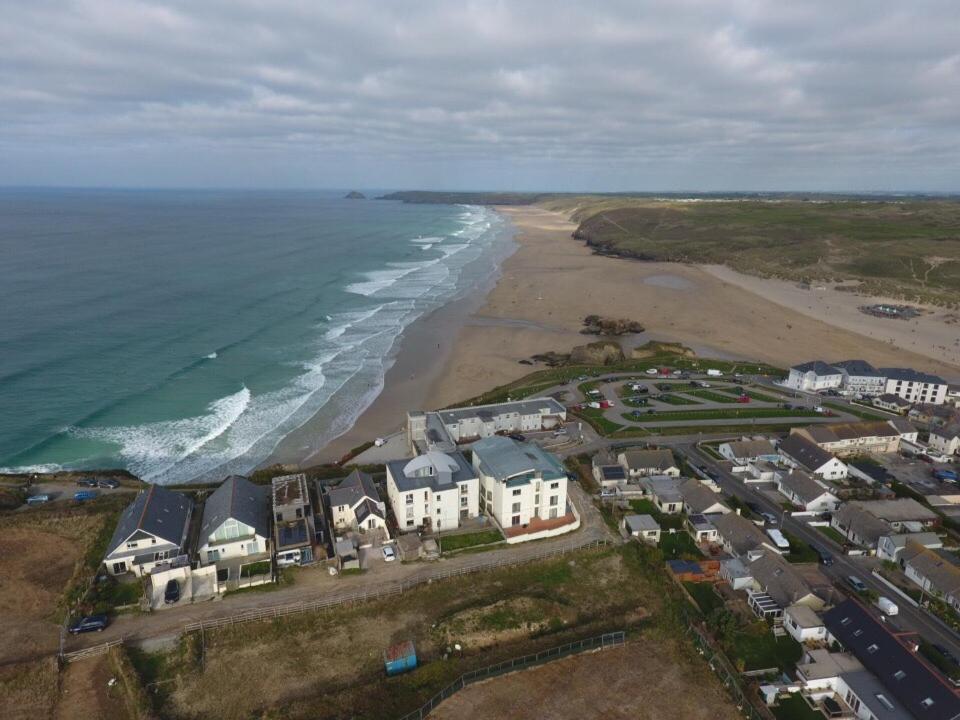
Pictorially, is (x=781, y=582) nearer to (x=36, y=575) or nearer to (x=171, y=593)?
(x=171, y=593)

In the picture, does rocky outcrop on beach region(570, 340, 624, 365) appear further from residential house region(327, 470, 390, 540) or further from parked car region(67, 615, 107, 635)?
parked car region(67, 615, 107, 635)

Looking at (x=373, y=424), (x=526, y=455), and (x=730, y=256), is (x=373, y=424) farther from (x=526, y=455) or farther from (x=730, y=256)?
(x=730, y=256)

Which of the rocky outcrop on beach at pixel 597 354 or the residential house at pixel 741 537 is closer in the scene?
the residential house at pixel 741 537

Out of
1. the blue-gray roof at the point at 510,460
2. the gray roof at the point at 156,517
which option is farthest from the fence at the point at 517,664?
the gray roof at the point at 156,517

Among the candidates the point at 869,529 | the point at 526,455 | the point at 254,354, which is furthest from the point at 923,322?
the point at 254,354

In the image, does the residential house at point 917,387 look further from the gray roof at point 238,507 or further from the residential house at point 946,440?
the gray roof at point 238,507

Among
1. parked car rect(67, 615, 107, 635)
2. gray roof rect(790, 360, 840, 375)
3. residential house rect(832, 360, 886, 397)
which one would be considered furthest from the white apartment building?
residential house rect(832, 360, 886, 397)

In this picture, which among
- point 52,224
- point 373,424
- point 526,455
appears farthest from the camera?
point 52,224
